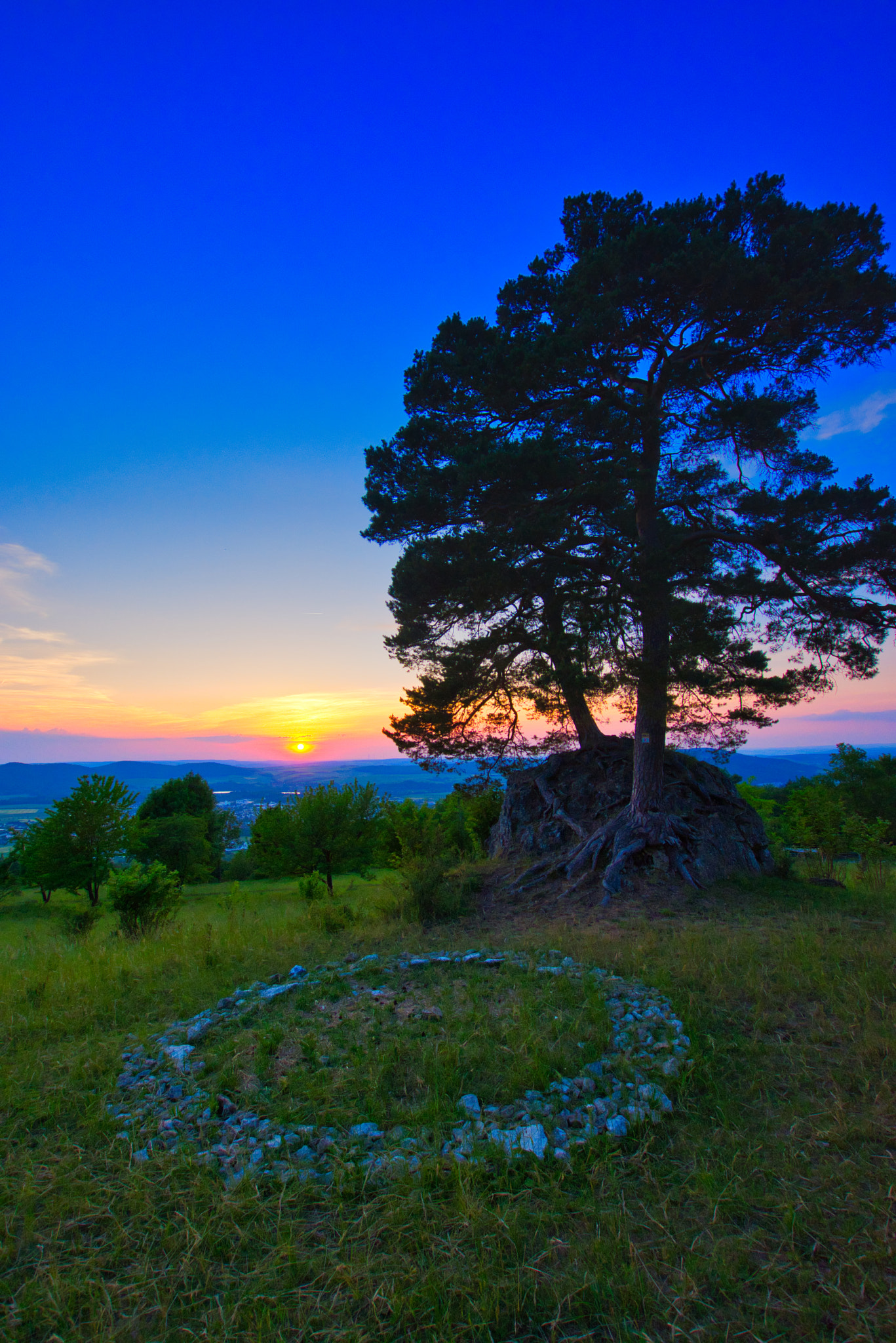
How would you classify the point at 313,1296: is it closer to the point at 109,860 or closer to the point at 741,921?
the point at 741,921

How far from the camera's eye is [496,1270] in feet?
9.37

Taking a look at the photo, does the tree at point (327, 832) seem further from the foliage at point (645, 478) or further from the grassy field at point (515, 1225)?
the grassy field at point (515, 1225)

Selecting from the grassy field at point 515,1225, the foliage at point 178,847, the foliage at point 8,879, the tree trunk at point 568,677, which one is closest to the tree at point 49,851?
the foliage at point 8,879

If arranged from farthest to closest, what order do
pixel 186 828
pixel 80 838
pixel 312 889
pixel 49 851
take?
1. pixel 186 828
2. pixel 80 838
3. pixel 49 851
4. pixel 312 889

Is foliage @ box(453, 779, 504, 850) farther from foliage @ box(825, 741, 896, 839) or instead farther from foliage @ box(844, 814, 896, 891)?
foliage @ box(825, 741, 896, 839)

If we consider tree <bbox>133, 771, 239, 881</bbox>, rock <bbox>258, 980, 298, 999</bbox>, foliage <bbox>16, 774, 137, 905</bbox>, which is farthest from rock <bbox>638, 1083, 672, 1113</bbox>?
tree <bbox>133, 771, 239, 881</bbox>

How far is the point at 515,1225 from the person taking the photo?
3084 millimetres

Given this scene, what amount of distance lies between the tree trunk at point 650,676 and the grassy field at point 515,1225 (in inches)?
281

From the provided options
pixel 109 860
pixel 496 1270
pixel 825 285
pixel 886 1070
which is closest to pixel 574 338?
pixel 825 285

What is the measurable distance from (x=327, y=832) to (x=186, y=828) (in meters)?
21.4

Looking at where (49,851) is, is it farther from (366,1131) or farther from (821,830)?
(821,830)

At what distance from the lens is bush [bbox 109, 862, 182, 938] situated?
1282 cm

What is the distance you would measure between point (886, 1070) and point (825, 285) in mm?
11993

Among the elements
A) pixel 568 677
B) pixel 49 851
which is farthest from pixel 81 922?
pixel 568 677
